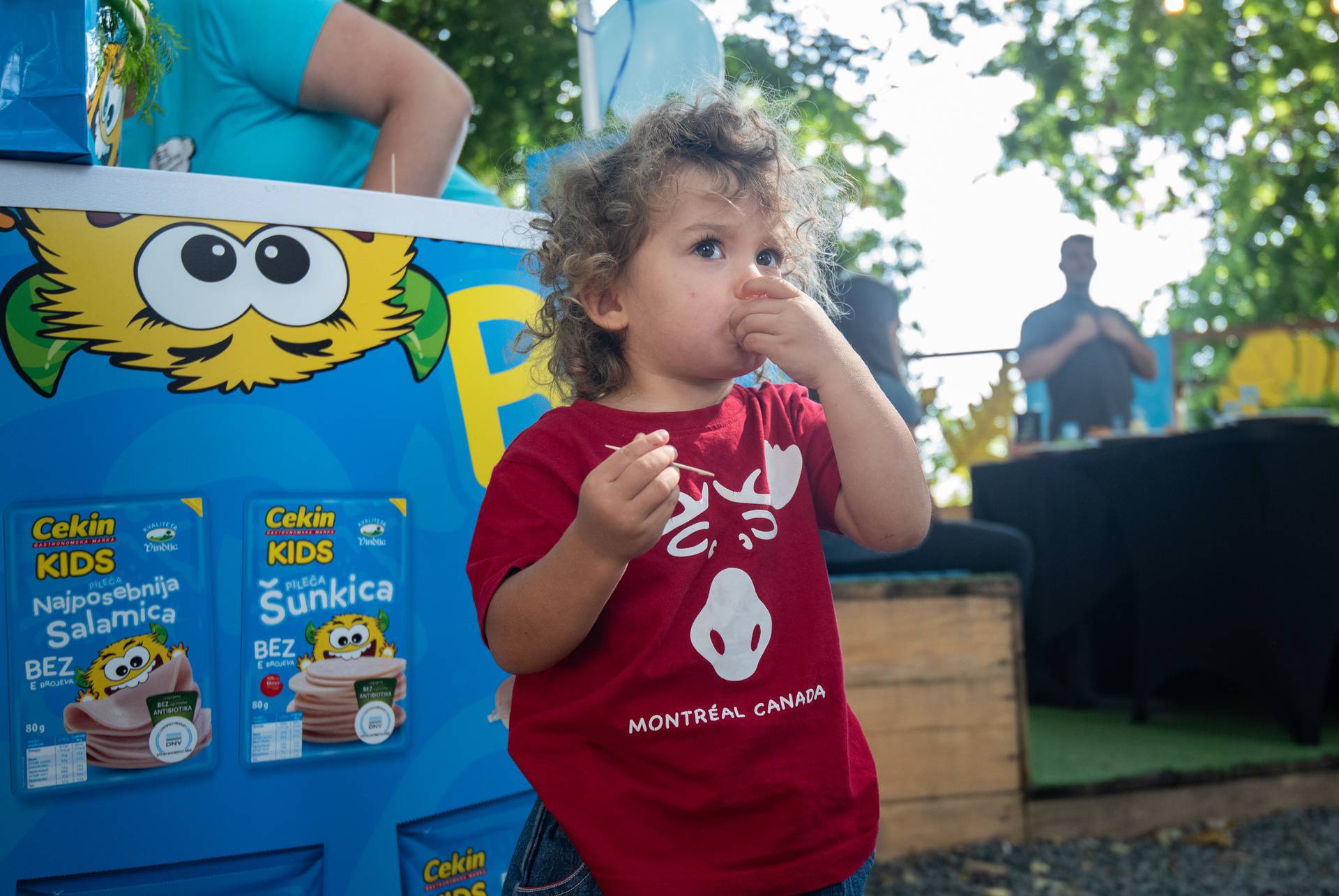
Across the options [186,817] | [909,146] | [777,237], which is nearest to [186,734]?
[186,817]

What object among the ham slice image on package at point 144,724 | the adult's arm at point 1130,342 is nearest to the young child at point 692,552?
the ham slice image on package at point 144,724

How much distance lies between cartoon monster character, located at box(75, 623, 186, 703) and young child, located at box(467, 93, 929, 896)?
0.37 metres

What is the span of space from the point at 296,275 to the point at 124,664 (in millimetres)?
457

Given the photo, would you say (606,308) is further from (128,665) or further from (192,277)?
(128,665)

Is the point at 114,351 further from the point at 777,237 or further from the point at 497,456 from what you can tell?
the point at 777,237

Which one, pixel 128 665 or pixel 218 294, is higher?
pixel 218 294

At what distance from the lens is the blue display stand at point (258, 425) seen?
1.09m

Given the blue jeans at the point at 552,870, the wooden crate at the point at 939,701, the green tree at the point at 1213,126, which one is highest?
the green tree at the point at 1213,126

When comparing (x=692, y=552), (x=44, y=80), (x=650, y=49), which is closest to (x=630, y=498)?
(x=692, y=552)

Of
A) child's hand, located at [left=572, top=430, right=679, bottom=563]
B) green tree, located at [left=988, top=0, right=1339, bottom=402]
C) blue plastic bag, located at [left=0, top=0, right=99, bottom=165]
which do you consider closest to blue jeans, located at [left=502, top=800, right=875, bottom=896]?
child's hand, located at [left=572, top=430, right=679, bottom=563]

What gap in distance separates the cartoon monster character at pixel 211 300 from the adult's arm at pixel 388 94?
0.41 metres

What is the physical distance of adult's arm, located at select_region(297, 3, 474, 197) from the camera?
1.61m

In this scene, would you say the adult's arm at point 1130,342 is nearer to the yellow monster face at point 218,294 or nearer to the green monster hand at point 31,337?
the yellow monster face at point 218,294

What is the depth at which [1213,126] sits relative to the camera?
857cm
